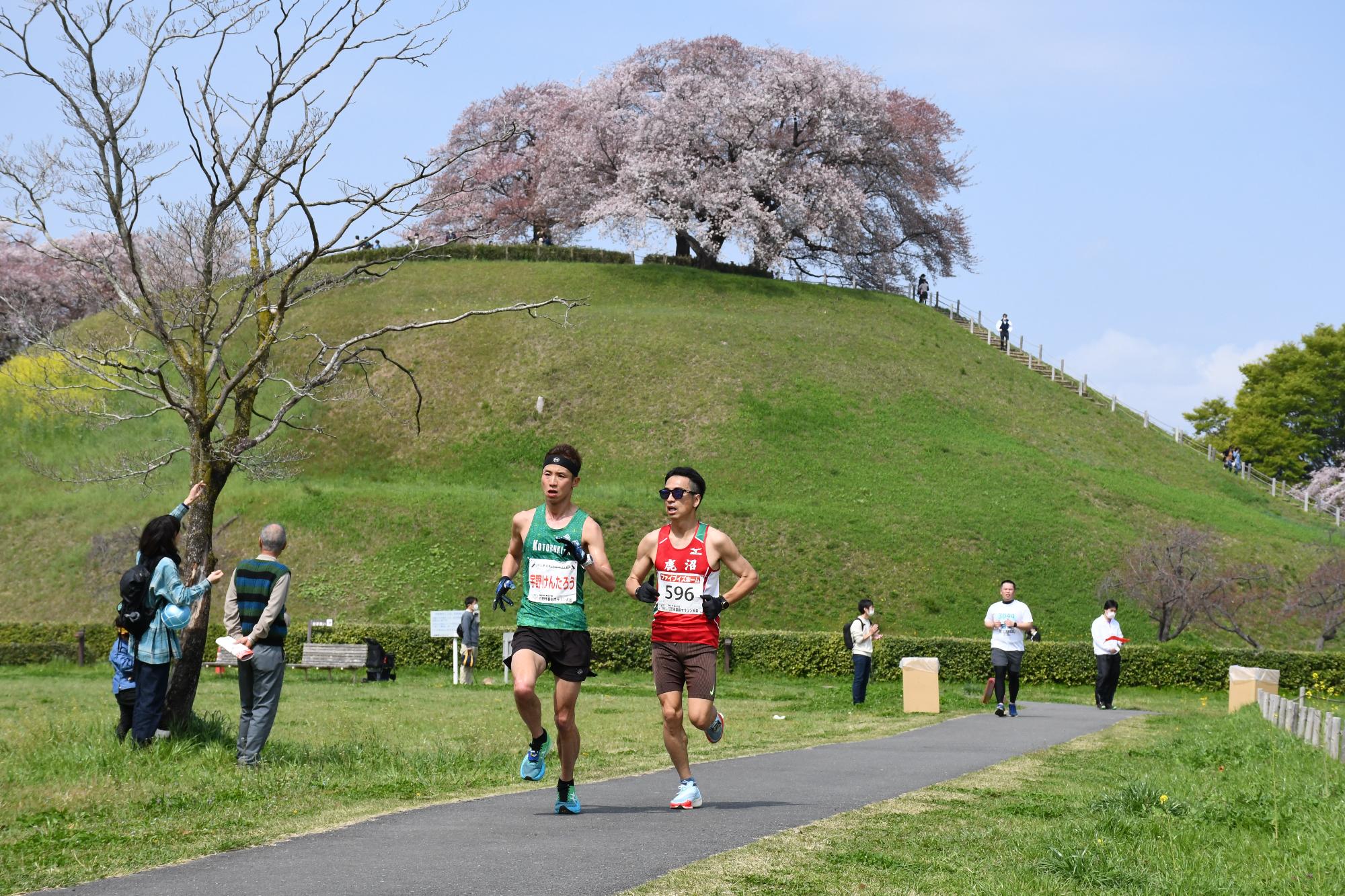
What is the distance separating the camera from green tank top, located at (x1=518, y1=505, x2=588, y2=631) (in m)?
8.48

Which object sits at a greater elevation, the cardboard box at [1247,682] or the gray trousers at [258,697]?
the gray trousers at [258,697]

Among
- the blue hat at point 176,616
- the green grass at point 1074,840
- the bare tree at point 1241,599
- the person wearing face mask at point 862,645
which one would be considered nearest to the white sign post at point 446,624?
the person wearing face mask at point 862,645

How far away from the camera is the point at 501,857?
21.9 ft

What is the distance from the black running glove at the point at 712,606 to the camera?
344 inches

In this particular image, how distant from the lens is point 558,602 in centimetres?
849

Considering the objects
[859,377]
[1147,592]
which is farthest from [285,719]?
[859,377]

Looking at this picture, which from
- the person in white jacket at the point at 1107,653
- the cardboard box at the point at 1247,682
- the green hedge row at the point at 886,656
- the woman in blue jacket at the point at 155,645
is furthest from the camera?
the green hedge row at the point at 886,656

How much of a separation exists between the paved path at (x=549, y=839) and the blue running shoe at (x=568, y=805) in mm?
128

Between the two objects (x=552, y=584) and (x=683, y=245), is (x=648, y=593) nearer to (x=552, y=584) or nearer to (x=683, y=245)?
(x=552, y=584)

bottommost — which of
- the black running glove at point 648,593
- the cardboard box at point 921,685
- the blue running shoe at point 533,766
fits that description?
the cardboard box at point 921,685

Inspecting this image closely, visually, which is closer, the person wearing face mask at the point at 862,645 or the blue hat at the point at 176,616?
the blue hat at the point at 176,616

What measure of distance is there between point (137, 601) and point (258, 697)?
1.31 meters

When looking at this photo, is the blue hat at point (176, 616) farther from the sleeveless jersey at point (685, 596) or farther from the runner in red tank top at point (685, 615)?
the sleeveless jersey at point (685, 596)

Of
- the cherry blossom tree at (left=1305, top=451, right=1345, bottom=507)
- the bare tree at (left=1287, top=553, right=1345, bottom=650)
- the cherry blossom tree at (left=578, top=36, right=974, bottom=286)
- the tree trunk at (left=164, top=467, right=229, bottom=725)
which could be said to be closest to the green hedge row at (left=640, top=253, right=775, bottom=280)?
the cherry blossom tree at (left=578, top=36, right=974, bottom=286)
